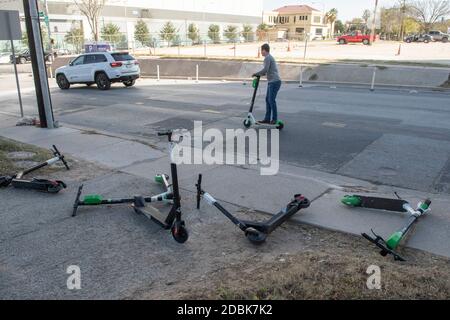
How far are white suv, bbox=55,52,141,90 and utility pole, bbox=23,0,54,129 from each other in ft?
31.5

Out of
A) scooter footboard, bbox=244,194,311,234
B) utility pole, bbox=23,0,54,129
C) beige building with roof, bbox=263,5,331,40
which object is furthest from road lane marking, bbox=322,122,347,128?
A: beige building with roof, bbox=263,5,331,40

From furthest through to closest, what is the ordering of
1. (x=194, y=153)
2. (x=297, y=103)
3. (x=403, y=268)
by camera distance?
1. (x=297, y=103)
2. (x=194, y=153)
3. (x=403, y=268)

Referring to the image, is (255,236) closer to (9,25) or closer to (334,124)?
(334,124)

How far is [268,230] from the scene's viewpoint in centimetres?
446

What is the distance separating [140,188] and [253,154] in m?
2.91

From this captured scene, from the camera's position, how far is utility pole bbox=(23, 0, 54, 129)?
9.99 meters

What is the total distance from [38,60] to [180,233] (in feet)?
26.3

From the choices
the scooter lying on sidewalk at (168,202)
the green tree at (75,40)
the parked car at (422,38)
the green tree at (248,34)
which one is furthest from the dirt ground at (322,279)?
the parked car at (422,38)

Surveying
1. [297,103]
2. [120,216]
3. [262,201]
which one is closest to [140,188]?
[120,216]

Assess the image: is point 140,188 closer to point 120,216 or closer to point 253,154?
point 120,216

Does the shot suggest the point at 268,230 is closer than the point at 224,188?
Yes

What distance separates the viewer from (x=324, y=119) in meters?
11.9

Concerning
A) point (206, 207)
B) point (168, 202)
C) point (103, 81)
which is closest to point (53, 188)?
point (168, 202)

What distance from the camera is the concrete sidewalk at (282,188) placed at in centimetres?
486
